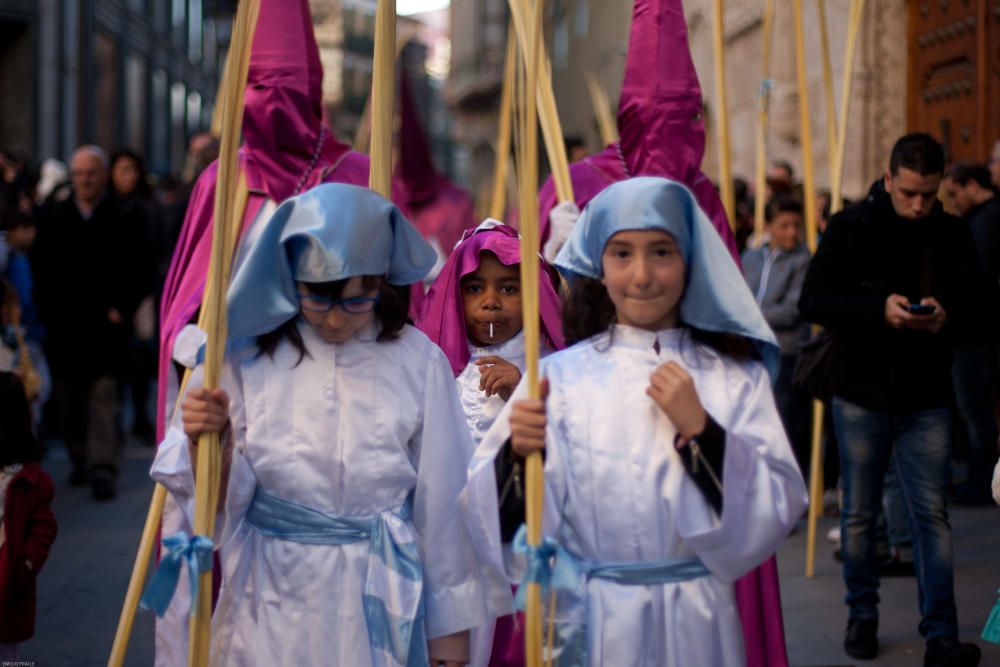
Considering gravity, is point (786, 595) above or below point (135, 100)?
below

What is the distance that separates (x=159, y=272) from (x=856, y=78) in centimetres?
520

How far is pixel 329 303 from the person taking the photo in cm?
317

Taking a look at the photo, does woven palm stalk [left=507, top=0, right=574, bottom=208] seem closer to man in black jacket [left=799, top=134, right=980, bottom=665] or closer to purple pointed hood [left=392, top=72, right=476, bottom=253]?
man in black jacket [left=799, top=134, right=980, bottom=665]

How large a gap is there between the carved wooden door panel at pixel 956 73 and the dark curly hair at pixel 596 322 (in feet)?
21.4

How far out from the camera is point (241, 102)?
3.08 meters

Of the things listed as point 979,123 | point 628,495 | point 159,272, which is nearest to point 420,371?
point 628,495

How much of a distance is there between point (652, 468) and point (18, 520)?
2.32 m

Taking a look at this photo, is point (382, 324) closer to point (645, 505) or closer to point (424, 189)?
point (645, 505)

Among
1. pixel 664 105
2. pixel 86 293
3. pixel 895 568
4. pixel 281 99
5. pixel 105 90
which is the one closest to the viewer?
pixel 281 99

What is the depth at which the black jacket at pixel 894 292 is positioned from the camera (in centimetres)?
Answer: 504

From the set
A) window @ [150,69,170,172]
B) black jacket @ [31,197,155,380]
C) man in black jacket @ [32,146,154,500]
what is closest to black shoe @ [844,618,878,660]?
man in black jacket @ [32,146,154,500]

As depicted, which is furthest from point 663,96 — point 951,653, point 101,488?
point 101,488

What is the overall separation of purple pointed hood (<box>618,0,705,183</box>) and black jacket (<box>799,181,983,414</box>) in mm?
642

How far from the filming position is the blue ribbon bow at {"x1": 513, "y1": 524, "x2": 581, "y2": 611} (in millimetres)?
2828
